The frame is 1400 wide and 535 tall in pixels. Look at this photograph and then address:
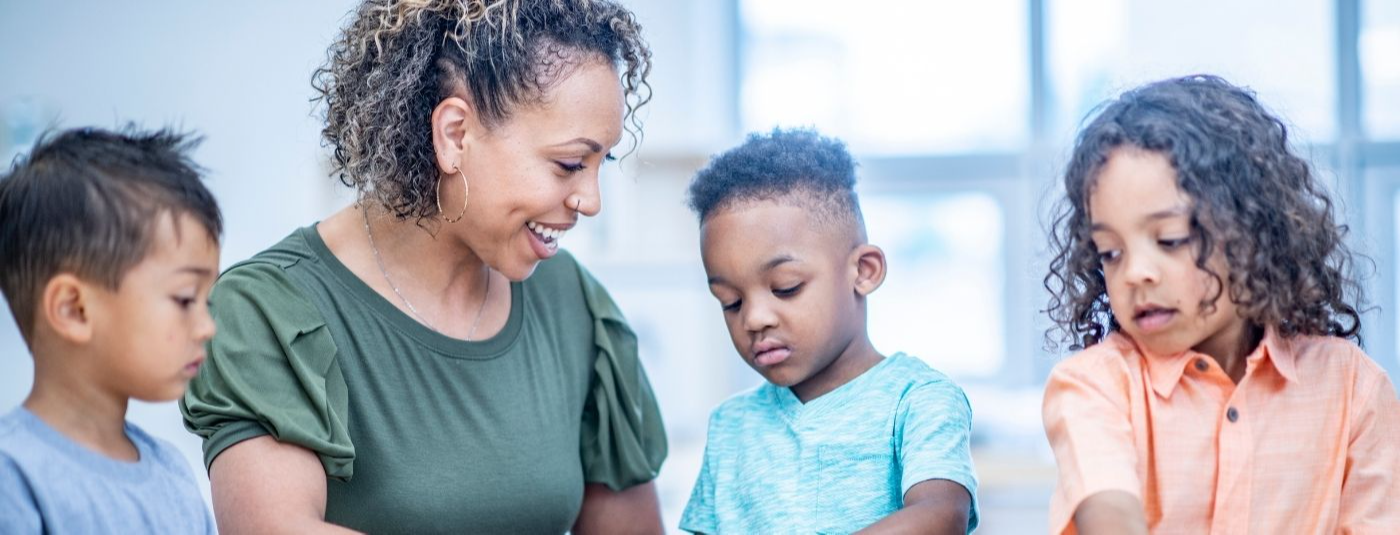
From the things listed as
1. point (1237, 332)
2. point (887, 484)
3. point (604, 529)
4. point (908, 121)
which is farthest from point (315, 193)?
point (1237, 332)

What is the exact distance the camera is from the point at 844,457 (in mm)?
1495

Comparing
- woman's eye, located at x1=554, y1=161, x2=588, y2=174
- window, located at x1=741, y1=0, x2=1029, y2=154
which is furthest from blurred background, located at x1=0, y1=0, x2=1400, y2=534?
woman's eye, located at x1=554, y1=161, x2=588, y2=174

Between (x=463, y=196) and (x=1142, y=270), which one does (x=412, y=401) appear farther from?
(x=1142, y=270)

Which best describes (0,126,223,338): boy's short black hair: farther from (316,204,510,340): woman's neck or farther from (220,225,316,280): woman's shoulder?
(316,204,510,340): woman's neck

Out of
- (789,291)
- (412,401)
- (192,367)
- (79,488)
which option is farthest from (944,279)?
(79,488)

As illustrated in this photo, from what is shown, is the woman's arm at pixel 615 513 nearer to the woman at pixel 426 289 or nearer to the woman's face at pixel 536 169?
the woman at pixel 426 289

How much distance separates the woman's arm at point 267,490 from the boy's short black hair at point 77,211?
282 mm

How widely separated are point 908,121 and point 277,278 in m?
2.83

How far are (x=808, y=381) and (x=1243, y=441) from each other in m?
0.56

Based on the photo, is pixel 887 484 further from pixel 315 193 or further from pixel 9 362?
pixel 9 362

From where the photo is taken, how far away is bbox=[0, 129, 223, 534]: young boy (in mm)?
1051

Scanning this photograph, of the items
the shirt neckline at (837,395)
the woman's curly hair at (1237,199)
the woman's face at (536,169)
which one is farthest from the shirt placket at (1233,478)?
the woman's face at (536,169)

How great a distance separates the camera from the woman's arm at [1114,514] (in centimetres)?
119

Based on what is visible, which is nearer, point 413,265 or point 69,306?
point 69,306
